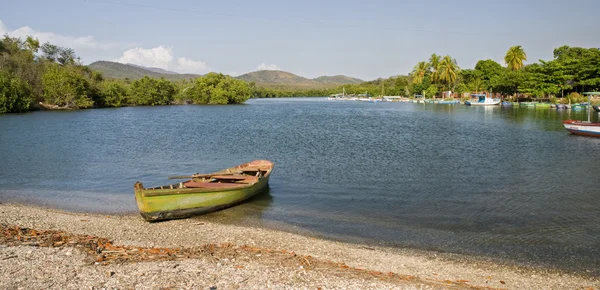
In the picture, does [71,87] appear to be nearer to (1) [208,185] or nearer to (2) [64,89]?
(2) [64,89]

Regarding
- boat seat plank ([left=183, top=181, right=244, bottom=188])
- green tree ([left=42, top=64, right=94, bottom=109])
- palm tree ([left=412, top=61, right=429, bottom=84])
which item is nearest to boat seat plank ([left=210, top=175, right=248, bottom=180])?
boat seat plank ([left=183, top=181, right=244, bottom=188])

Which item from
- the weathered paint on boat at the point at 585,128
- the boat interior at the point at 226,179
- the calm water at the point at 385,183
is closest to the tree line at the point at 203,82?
the weathered paint on boat at the point at 585,128

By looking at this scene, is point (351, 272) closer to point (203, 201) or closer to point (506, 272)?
point (506, 272)

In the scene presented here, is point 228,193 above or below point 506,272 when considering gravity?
above

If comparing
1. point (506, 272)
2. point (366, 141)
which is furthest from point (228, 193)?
point (366, 141)

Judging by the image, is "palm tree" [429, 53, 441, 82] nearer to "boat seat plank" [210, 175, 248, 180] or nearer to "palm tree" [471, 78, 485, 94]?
"palm tree" [471, 78, 485, 94]

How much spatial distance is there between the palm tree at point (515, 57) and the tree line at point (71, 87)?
3227 inches

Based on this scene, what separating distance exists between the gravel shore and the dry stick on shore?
3cm

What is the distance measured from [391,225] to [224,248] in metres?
6.31

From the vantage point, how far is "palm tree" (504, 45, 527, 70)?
401 feet

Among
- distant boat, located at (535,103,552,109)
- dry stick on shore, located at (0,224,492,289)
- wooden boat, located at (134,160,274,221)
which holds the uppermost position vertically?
distant boat, located at (535,103,552,109)

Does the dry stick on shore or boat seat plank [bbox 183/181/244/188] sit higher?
boat seat plank [bbox 183/181/244/188]

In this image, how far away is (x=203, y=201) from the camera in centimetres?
1606

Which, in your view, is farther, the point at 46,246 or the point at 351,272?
the point at 46,246
